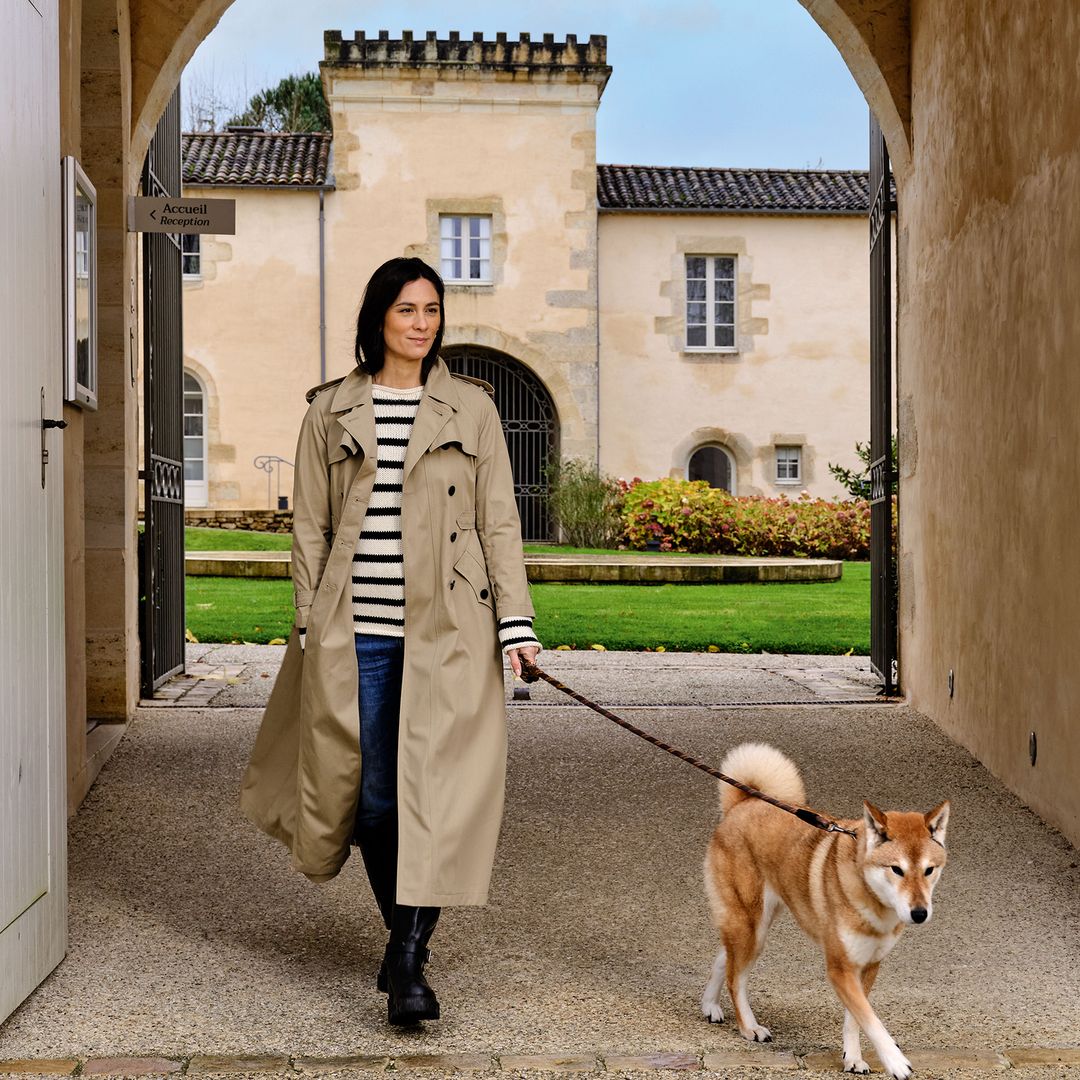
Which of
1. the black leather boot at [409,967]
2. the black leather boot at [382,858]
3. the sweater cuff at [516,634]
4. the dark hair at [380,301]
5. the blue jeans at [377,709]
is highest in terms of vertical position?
the dark hair at [380,301]

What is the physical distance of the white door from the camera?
11.7ft

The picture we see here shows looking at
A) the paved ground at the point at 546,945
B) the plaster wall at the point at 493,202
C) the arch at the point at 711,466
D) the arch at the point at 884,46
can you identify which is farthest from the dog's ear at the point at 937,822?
the arch at the point at 711,466

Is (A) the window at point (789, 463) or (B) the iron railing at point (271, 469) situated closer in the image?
(B) the iron railing at point (271, 469)

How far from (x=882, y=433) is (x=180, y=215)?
14.7ft

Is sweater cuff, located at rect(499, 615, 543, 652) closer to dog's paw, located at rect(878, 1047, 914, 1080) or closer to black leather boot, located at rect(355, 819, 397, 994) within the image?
black leather boot, located at rect(355, 819, 397, 994)

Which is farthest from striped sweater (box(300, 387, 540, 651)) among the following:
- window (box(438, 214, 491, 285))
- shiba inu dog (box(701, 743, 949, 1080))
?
window (box(438, 214, 491, 285))

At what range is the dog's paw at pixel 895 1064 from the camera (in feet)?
10.1

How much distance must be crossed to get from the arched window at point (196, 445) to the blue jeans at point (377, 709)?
2284 centimetres

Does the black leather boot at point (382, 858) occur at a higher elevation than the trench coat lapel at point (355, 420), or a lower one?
lower

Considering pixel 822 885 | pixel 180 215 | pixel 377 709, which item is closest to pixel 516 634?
pixel 377 709

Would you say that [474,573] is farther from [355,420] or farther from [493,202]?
[493,202]

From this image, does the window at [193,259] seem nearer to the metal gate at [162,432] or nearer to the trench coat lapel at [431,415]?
the metal gate at [162,432]

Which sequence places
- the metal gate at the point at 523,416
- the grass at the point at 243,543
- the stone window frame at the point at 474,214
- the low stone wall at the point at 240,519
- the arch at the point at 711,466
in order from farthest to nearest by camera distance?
the arch at the point at 711,466 → the stone window frame at the point at 474,214 → the metal gate at the point at 523,416 → the low stone wall at the point at 240,519 → the grass at the point at 243,543

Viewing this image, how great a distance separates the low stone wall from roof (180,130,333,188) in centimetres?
575
